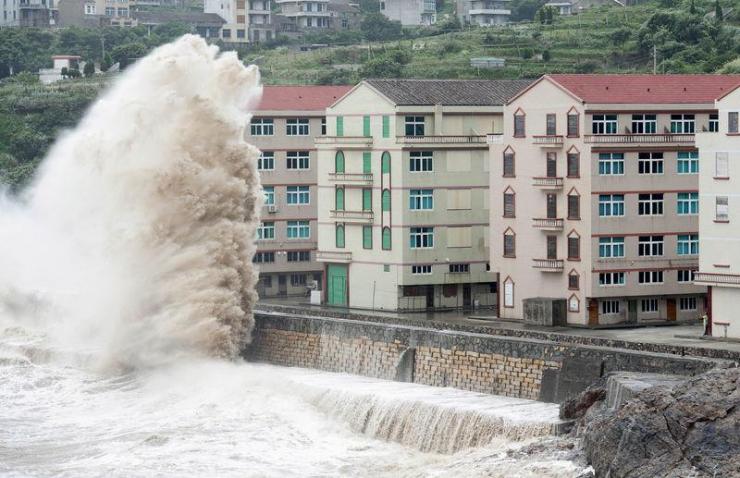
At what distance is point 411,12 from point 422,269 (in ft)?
260

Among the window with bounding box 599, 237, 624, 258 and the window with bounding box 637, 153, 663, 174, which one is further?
the window with bounding box 637, 153, 663, 174

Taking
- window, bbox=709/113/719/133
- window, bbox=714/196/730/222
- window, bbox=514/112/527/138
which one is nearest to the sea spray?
window, bbox=514/112/527/138

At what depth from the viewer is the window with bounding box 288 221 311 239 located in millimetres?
67562

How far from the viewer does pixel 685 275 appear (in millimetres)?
55531

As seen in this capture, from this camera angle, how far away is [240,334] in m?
55.4

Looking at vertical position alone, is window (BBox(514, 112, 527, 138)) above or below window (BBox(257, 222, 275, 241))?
above

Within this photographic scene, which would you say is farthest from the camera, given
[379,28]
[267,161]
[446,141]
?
[379,28]

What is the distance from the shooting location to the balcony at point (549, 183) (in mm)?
55188

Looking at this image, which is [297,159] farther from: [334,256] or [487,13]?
[487,13]

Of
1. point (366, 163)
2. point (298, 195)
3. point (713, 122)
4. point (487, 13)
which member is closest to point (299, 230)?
point (298, 195)

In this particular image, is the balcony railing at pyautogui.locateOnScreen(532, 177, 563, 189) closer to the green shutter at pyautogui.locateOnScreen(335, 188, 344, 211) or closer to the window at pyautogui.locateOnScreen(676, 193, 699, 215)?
the window at pyautogui.locateOnScreen(676, 193, 699, 215)

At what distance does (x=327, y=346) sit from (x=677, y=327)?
32.2 ft

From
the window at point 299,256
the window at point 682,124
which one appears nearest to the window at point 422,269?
the window at point 299,256

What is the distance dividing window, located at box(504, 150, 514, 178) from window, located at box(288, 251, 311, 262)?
501 inches
